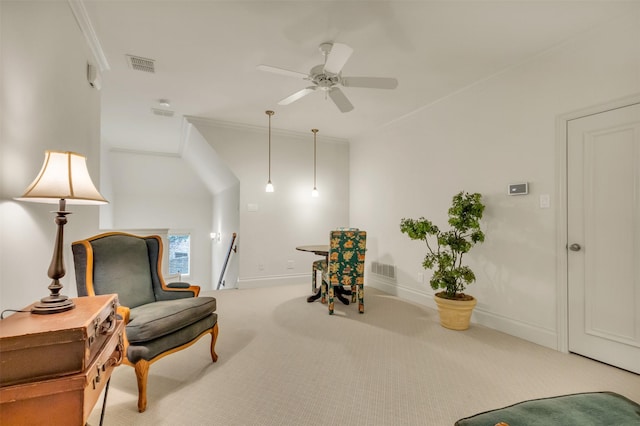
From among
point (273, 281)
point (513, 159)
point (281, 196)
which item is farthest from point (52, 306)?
point (281, 196)

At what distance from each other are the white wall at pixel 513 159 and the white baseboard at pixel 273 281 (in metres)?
1.83

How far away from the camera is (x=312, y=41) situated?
257cm

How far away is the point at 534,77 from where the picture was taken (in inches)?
110

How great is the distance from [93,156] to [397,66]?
10.1 ft

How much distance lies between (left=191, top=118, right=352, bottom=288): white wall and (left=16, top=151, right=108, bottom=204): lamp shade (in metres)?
3.41

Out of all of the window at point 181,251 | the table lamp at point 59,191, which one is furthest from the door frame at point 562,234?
the window at point 181,251

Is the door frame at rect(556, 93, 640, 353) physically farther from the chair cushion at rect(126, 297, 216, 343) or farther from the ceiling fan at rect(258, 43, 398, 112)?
the chair cushion at rect(126, 297, 216, 343)

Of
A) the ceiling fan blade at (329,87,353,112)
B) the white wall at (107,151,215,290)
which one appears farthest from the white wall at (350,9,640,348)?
the white wall at (107,151,215,290)

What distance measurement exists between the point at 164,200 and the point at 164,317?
6.23m

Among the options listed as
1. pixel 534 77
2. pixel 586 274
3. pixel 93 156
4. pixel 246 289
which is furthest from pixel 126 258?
pixel 534 77

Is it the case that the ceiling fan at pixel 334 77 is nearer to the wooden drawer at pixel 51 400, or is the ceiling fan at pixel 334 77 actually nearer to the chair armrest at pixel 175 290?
the chair armrest at pixel 175 290

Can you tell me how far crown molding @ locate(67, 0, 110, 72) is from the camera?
214cm

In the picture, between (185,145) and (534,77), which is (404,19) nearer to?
(534,77)

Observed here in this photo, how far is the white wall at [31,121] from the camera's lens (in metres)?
1.43
